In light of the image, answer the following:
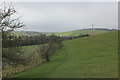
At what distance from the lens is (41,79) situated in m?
17.4

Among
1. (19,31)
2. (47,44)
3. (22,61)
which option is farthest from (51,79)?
(47,44)

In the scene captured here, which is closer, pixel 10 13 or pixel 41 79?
pixel 10 13

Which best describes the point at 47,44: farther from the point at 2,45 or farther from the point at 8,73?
the point at 2,45

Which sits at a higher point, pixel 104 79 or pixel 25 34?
pixel 25 34

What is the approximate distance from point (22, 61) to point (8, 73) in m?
5.68

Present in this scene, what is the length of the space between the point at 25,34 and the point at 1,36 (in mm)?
2287

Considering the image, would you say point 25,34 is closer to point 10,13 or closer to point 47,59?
point 10,13

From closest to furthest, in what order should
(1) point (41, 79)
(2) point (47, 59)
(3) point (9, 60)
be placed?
1. (3) point (9, 60)
2. (1) point (41, 79)
3. (2) point (47, 59)

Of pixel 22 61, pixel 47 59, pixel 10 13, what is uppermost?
pixel 10 13

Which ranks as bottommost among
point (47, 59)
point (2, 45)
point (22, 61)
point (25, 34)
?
point (47, 59)

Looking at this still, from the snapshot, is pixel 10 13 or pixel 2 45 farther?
pixel 10 13

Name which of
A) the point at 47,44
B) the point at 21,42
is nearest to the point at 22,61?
the point at 21,42

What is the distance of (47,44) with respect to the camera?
112 ft

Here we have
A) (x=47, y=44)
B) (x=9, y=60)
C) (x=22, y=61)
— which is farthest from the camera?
(x=47, y=44)
